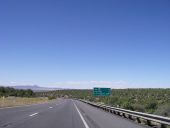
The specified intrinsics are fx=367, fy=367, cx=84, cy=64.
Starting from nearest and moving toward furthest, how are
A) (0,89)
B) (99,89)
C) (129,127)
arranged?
(129,127) < (99,89) < (0,89)

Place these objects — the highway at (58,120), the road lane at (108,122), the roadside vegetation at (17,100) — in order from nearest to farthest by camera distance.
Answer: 1. the highway at (58,120)
2. the road lane at (108,122)
3. the roadside vegetation at (17,100)

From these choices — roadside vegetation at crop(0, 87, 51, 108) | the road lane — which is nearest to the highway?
the road lane

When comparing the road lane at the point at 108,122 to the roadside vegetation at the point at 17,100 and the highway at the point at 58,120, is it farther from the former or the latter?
the roadside vegetation at the point at 17,100

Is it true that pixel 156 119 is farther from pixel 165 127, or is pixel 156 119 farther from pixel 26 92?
pixel 26 92

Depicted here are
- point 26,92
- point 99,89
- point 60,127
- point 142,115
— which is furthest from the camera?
point 26,92

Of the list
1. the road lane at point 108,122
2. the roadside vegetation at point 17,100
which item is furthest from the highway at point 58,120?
the roadside vegetation at point 17,100

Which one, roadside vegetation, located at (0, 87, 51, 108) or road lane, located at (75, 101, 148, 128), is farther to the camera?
roadside vegetation, located at (0, 87, 51, 108)

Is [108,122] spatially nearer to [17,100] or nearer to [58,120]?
[58,120]

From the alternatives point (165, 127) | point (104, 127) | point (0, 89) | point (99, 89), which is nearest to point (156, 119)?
point (165, 127)

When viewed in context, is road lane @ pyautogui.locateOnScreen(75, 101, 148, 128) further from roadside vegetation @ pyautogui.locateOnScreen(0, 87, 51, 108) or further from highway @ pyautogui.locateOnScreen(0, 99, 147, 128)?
roadside vegetation @ pyautogui.locateOnScreen(0, 87, 51, 108)

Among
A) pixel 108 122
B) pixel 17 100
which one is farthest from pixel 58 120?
pixel 17 100

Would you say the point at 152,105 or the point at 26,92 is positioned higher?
the point at 26,92

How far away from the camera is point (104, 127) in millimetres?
17625

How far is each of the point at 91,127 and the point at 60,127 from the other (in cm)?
160
